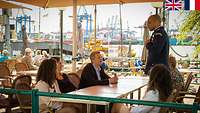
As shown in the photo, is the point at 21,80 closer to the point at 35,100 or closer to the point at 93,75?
the point at 93,75

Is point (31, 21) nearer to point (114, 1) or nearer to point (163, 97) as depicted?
point (114, 1)

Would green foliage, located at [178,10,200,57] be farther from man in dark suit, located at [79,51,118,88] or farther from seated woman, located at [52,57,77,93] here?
seated woman, located at [52,57,77,93]

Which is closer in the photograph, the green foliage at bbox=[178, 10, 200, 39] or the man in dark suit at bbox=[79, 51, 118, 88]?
the man in dark suit at bbox=[79, 51, 118, 88]

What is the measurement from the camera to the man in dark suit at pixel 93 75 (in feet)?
17.3

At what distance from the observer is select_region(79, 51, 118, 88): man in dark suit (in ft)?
17.3

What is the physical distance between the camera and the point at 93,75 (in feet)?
17.6

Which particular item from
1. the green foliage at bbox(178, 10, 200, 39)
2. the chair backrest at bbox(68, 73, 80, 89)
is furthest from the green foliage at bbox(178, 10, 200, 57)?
the chair backrest at bbox(68, 73, 80, 89)

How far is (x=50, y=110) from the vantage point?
179 inches

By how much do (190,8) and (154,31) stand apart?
2.80 m

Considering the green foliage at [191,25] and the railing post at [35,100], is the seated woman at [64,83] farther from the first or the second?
the green foliage at [191,25]

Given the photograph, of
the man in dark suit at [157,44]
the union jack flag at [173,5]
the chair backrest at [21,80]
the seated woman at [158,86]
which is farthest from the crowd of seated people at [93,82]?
the union jack flag at [173,5]

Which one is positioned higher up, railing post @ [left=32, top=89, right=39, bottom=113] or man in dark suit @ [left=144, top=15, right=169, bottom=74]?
man in dark suit @ [left=144, top=15, right=169, bottom=74]

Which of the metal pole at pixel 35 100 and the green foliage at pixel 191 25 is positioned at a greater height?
the green foliage at pixel 191 25

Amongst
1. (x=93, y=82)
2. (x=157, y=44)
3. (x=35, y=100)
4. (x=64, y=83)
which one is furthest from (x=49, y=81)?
(x=157, y=44)
